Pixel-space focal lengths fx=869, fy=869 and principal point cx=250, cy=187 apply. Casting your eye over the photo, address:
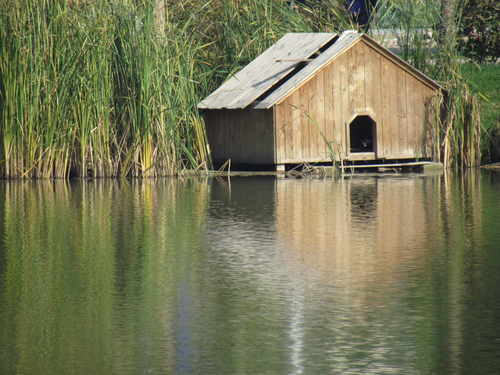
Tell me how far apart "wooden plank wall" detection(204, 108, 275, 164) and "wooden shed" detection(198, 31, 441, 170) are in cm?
2

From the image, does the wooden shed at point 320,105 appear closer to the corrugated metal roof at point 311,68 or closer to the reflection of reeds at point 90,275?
the corrugated metal roof at point 311,68

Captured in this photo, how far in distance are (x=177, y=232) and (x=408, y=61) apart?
504 inches

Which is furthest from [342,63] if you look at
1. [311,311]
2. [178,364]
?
[178,364]

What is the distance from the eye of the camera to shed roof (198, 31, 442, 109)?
18266 millimetres

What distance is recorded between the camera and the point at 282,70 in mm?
19000

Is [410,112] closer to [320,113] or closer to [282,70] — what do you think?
[320,113]

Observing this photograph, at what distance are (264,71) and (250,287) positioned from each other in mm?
13524

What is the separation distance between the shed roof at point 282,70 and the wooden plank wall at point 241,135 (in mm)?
399

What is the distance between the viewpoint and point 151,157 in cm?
1703

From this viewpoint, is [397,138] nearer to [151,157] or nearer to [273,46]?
[273,46]

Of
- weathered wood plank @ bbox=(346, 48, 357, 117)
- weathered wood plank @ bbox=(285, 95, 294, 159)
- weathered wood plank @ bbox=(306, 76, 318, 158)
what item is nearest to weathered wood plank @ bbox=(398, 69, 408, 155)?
weathered wood plank @ bbox=(346, 48, 357, 117)

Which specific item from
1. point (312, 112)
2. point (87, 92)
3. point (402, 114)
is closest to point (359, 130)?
point (402, 114)

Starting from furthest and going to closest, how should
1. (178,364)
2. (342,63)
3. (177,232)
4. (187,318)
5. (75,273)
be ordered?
(342,63), (177,232), (75,273), (187,318), (178,364)

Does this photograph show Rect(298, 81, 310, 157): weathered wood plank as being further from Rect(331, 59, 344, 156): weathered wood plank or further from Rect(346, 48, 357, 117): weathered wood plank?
Rect(346, 48, 357, 117): weathered wood plank
